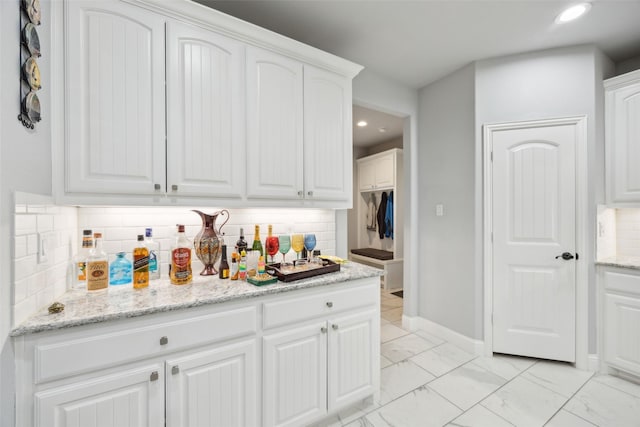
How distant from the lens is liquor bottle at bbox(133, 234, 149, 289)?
1.42m

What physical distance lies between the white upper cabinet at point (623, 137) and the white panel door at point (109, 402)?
3.48m

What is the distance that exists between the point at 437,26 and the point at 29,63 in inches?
94.6

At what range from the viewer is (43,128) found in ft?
3.78

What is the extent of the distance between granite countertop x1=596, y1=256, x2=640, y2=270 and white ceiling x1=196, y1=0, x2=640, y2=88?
1.79 meters

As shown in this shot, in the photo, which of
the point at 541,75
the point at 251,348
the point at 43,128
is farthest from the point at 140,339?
the point at 541,75

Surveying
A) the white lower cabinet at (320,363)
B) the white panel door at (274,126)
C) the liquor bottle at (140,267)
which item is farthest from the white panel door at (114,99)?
the white lower cabinet at (320,363)

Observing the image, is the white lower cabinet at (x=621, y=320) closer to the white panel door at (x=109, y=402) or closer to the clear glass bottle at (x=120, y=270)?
the white panel door at (x=109, y=402)

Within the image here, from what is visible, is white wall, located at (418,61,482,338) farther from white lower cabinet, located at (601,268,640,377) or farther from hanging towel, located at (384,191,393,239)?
hanging towel, located at (384,191,393,239)

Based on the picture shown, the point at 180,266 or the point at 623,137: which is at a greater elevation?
the point at 623,137

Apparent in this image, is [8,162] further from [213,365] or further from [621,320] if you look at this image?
[621,320]

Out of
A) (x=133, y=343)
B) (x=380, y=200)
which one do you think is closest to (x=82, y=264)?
(x=133, y=343)

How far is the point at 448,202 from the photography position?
8.97 feet

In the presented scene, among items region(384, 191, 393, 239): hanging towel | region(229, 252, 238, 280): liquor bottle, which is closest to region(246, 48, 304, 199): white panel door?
region(229, 252, 238, 280): liquor bottle

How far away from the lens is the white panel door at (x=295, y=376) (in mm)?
1429
